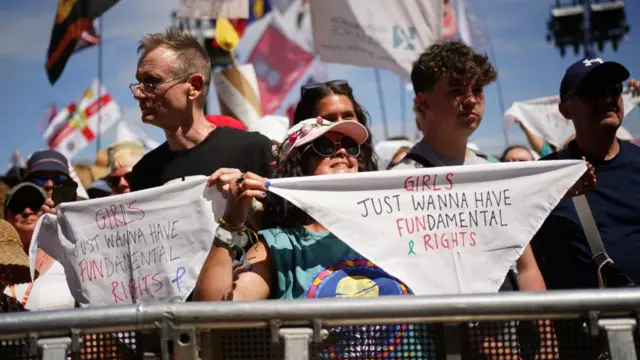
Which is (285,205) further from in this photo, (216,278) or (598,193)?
(598,193)

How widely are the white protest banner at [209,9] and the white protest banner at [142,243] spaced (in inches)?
207

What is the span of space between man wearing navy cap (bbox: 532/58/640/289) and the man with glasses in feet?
4.37

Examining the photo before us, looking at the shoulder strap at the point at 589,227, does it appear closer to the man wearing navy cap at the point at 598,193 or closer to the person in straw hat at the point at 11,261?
the man wearing navy cap at the point at 598,193

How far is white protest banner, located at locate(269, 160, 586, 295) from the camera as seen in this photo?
9.03ft

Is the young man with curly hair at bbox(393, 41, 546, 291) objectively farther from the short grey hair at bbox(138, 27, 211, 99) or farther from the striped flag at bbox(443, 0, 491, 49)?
the striped flag at bbox(443, 0, 491, 49)

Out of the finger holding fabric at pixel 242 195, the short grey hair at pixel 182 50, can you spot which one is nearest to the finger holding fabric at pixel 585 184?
the finger holding fabric at pixel 242 195

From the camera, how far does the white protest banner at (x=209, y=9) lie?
8.18 metres

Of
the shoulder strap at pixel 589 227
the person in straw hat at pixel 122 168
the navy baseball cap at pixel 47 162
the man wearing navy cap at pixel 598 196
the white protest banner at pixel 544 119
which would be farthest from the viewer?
the white protest banner at pixel 544 119

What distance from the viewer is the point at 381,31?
24.1ft

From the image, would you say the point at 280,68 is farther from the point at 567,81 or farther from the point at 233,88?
the point at 567,81

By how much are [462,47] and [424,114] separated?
365 mm

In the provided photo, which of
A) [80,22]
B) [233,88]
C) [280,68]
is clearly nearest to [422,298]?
[80,22]

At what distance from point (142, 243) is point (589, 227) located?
178 cm

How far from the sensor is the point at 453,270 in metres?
2.76
